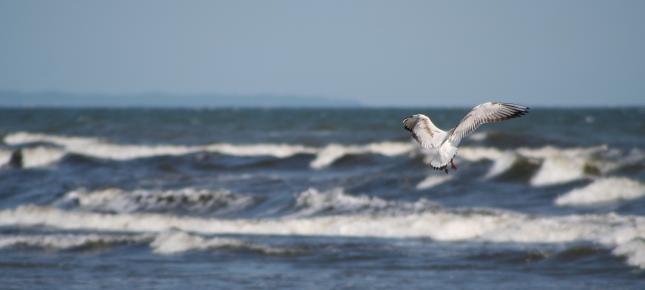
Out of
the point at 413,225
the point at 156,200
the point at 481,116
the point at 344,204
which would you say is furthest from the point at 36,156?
the point at 481,116

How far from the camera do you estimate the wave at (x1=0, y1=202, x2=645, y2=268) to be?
1520 cm

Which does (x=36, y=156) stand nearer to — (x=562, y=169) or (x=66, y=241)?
(x=562, y=169)

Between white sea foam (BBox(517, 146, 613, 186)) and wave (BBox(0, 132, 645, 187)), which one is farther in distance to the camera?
wave (BBox(0, 132, 645, 187))

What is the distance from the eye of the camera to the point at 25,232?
17844 mm

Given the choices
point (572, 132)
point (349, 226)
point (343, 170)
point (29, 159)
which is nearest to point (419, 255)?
point (349, 226)

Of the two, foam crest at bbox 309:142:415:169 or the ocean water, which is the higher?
foam crest at bbox 309:142:415:169

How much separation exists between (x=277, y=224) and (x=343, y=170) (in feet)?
32.4

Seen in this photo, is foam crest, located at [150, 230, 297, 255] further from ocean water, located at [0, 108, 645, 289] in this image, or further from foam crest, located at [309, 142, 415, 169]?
foam crest, located at [309, 142, 415, 169]

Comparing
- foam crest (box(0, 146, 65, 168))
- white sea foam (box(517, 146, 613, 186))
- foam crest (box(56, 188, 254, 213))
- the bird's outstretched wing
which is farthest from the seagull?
foam crest (box(0, 146, 65, 168))

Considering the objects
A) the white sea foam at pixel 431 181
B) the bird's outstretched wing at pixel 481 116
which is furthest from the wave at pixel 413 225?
the bird's outstretched wing at pixel 481 116

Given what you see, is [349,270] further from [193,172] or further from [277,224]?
[193,172]

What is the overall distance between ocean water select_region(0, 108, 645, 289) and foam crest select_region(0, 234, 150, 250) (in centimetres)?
4

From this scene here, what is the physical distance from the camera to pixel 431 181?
2295 centimetres

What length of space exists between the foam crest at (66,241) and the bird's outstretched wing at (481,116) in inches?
294
